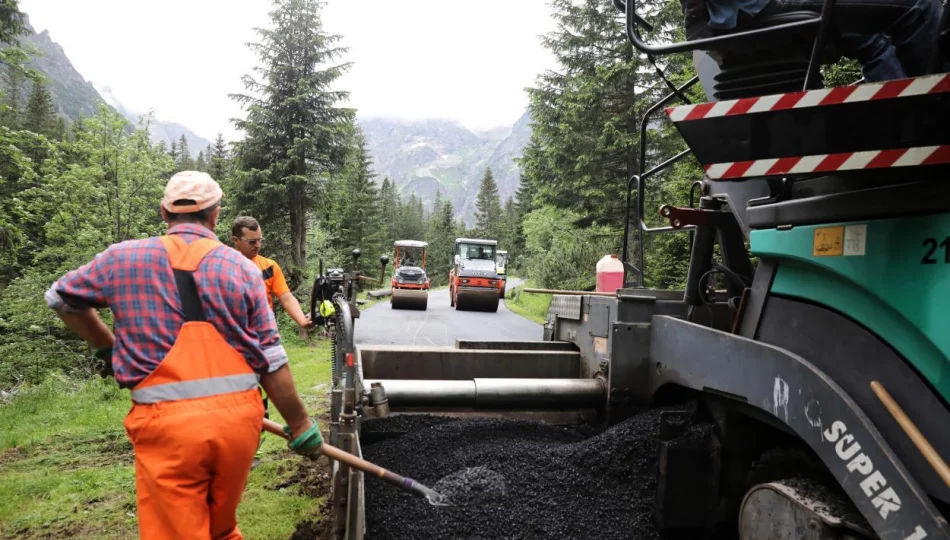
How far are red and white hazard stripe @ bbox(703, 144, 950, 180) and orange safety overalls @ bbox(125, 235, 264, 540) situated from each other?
1804 millimetres

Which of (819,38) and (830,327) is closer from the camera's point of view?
(819,38)

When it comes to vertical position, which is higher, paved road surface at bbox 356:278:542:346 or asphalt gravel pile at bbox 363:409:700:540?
asphalt gravel pile at bbox 363:409:700:540

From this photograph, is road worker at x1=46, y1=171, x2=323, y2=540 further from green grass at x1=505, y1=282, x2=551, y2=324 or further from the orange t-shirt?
green grass at x1=505, y1=282, x2=551, y2=324

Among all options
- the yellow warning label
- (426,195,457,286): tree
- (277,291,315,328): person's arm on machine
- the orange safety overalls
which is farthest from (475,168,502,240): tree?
the yellow warning label

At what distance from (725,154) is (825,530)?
→ 1225mm

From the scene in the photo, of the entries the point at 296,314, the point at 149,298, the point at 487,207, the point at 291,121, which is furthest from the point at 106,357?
the point at 487,207

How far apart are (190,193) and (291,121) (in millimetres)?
21555

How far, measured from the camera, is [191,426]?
2256 mm

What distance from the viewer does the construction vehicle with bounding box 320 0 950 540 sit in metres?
1.75

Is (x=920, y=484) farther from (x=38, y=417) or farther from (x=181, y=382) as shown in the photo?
(x=38, y=417)

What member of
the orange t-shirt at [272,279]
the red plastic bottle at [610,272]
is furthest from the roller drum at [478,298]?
the orange t-shirt at [272,279]

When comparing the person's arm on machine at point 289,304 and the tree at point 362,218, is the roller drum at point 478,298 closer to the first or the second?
the tree at point 362,218

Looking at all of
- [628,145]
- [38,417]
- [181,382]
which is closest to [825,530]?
[181,382]

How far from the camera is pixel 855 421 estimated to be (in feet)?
6.22
